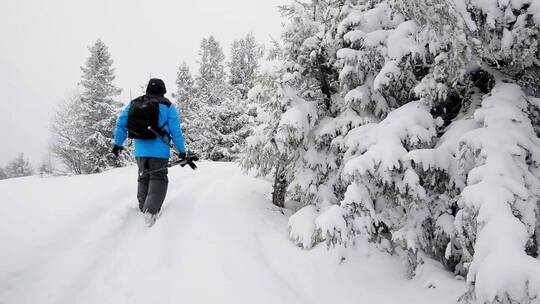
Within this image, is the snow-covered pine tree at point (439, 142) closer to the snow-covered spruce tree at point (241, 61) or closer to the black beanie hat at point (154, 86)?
the black beanie hat at point (154, 86)

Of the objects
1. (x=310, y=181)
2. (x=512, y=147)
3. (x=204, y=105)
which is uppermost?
(x=512, y=147)

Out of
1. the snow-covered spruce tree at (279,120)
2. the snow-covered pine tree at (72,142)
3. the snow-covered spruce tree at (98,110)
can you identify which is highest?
the snow-covered spruce tree at (279,120)

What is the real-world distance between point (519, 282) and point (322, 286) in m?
2.14

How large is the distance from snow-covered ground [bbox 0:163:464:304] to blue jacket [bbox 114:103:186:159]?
1.09 meters

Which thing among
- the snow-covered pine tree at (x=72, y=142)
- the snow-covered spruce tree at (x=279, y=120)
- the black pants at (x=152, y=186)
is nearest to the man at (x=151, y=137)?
the black pants at (x=152, y=186)

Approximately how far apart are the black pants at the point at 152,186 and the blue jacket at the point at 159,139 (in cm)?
11

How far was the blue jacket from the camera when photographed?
625 centimetres

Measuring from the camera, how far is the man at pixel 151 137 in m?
6.06

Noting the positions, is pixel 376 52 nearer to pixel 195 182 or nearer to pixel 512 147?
pixel 512 147

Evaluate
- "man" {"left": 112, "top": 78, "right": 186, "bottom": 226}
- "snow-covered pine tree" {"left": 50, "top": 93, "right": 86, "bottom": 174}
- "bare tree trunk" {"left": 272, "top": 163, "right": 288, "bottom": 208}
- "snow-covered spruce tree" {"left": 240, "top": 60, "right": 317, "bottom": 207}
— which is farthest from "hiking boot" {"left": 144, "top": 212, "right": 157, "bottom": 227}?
"snow-covered pine tree" {"left": 50, "top": 93, "right": 86, "bottom": 174}

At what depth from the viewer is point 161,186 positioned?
20.1 feet

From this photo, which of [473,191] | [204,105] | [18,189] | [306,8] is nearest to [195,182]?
[18,189]

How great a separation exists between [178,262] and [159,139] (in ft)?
8.37

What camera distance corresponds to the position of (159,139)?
6273 mm
